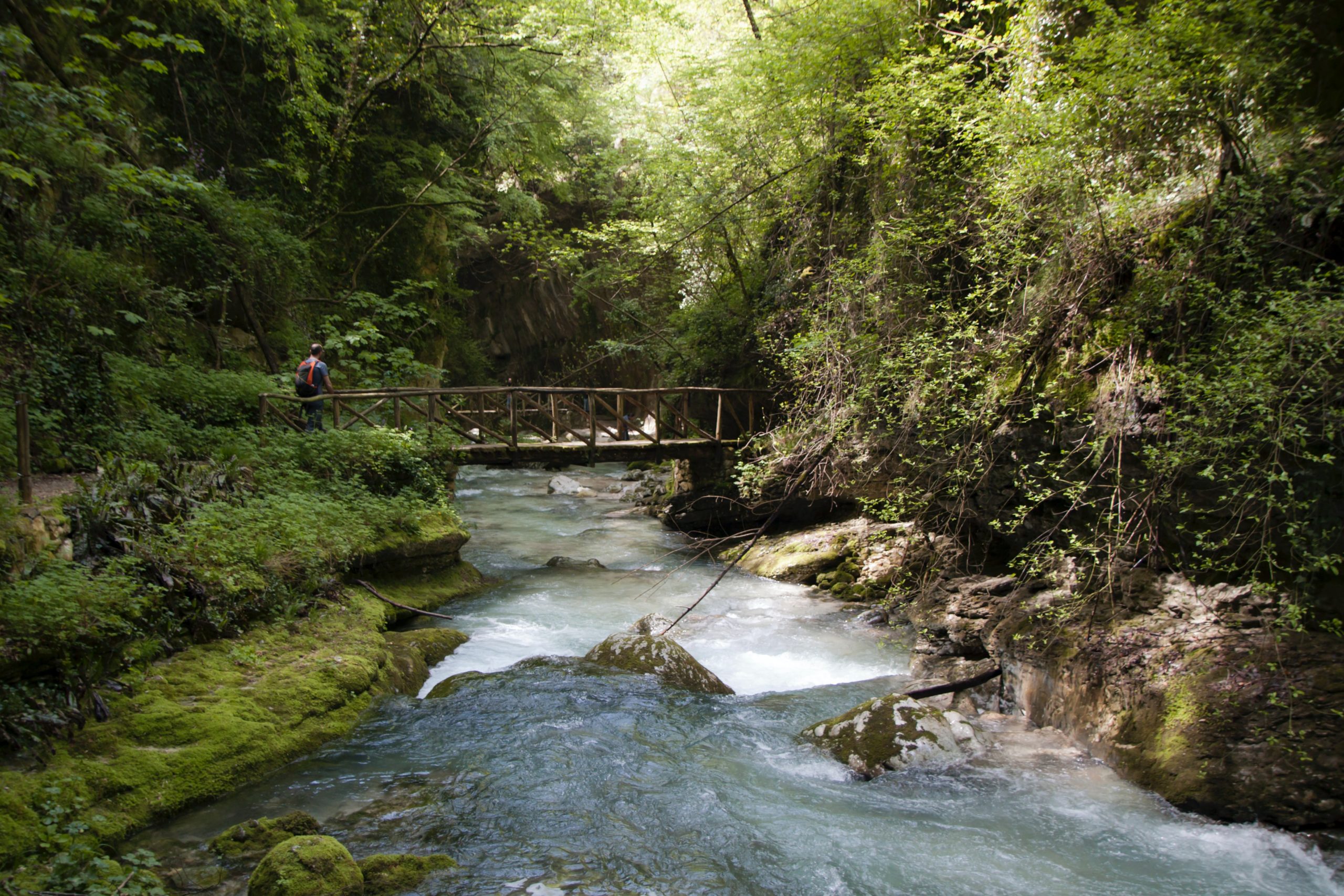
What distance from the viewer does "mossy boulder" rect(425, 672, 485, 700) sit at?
20.9 feet

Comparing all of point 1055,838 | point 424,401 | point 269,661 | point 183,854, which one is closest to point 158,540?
point 269,661

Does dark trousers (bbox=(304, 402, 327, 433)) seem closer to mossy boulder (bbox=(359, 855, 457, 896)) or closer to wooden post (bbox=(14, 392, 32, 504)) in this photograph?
wooden post (bbox=(14, 392, 32, 504))

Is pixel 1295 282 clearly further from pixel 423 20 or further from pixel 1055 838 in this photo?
pixel 423 20

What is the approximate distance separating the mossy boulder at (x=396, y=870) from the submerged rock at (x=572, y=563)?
25.2 ft

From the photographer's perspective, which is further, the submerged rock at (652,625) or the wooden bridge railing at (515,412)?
the wooden bridge railing at (515,412)

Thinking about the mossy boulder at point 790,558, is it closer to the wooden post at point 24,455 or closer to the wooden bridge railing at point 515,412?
the wooden bridge railing at point 515,412

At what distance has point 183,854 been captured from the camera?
392cm

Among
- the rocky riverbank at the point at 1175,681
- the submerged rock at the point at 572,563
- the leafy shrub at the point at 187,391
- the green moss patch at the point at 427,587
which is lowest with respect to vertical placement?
the submerged rock at the point at 572,563

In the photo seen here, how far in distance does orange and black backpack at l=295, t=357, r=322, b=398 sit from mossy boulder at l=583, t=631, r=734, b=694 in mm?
5772

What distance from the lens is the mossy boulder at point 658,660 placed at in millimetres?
6816

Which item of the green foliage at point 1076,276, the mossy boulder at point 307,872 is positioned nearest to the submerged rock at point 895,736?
the green foliage at point 1076,276

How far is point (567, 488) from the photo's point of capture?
19516 millimetres

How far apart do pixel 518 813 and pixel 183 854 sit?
1.76m

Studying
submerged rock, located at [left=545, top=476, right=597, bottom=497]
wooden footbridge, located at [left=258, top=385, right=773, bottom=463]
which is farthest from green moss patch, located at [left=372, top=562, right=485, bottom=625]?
submerged rock, located at [left=545, top=476, right=597, bottom=497]
